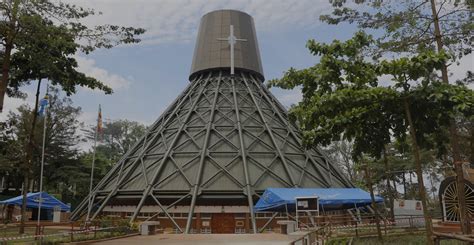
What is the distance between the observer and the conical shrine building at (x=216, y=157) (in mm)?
22422

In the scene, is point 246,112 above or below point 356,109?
above

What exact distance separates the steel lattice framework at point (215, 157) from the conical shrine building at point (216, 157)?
0.07 m

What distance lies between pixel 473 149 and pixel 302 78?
86.9ft

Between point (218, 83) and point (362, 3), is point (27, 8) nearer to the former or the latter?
point (362, 3)

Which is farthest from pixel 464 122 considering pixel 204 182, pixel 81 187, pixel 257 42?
pixel 81 187

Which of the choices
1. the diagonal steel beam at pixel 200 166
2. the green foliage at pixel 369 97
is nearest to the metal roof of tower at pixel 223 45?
the diagonal steel beam at pixel 200 166

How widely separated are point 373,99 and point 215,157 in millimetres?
15819

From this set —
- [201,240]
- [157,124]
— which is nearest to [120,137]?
[157,124]

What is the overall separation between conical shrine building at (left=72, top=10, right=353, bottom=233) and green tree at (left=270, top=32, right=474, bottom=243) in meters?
5.85

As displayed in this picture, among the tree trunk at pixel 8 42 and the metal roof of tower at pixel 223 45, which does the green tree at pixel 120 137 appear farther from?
the tree trunk at pixel 8 42

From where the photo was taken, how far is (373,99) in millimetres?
10641

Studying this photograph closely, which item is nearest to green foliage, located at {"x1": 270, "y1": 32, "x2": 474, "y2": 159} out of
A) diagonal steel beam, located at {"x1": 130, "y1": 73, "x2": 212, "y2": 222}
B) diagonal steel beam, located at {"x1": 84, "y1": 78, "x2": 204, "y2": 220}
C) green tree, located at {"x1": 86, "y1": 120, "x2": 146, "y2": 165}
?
diagonal steel beam, located at {"x1": 130, "y1": 73, "x2": 212, "y2": 222}

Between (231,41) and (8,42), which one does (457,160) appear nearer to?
(8,42)

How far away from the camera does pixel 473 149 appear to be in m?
31.5
